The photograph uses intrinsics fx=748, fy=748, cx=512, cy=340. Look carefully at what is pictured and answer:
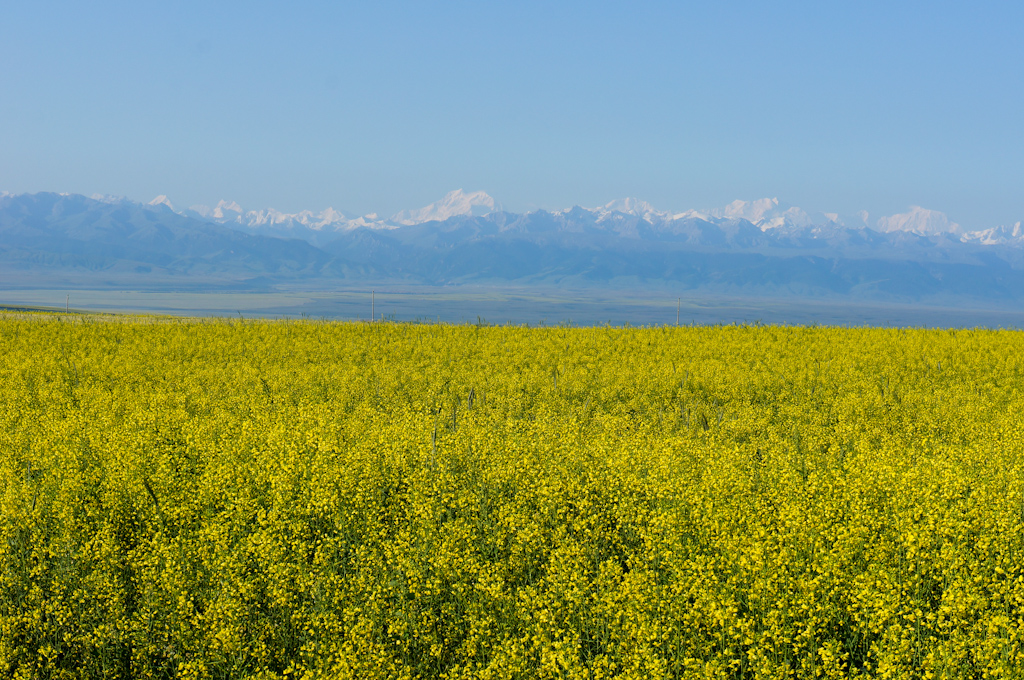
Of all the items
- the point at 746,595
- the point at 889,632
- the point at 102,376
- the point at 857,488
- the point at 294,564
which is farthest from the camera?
the point at 102,376

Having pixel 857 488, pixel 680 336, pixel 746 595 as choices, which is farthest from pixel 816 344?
pixel 746 595

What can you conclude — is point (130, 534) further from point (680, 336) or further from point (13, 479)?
point (680, 336)

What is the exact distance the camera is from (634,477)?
15039mm

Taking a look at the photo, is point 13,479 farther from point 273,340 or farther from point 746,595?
point 273,340

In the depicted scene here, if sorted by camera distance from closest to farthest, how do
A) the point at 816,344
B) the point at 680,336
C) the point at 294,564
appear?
1. the point at 294,564
2. the point at 816,344
3. the point at 680,336

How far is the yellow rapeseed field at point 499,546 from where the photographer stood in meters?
10.1

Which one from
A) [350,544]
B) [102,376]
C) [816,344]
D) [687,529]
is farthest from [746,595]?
[816,344]

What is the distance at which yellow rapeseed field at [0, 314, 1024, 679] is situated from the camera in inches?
397

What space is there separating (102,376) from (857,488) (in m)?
31.0

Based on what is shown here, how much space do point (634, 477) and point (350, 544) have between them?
5676 millimetres

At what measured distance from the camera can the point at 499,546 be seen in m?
13.3

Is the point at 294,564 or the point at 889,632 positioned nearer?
the point at 889,632

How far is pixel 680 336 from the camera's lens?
4919 centimetres

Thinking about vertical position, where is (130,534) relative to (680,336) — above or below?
below
